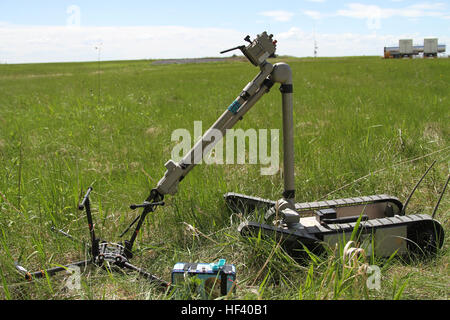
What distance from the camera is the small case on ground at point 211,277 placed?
85.8 inches

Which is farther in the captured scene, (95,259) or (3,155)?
(3,155)

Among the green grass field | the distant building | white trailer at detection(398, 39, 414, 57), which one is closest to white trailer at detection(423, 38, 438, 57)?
the distant building

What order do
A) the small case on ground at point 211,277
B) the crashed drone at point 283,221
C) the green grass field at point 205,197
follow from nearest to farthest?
the small case on ground at point 211,277
the green grass field at point 205,197
the crashed drone at point 283,221

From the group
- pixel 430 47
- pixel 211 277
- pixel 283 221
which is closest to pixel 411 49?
pixel 430 47

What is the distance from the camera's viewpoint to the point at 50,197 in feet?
11.5

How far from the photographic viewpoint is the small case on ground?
2180mm

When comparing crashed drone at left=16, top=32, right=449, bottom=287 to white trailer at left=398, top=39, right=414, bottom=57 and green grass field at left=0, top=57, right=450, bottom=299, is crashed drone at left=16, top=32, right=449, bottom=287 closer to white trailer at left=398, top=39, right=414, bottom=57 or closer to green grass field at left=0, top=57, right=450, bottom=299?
green grass field at left=0, top=57, right=450, bottom=299

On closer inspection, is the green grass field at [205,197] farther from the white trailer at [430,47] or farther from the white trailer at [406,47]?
the white trailer at [406,47]

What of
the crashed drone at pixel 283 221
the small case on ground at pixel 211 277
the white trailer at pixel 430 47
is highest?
the white trailer at pixel 430 47

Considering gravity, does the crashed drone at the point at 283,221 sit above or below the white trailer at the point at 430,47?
below

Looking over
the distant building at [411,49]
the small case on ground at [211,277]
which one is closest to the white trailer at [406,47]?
the distant building at [411,49]
